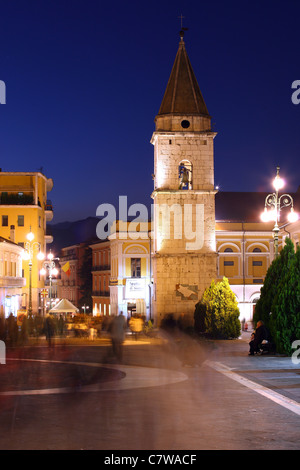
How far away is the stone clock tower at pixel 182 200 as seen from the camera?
4100 centimetres

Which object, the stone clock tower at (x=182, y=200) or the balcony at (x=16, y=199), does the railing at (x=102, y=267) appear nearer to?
the balcony at (x=16, y=199)

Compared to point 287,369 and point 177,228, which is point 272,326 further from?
point 177,228

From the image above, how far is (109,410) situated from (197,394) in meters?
2.67

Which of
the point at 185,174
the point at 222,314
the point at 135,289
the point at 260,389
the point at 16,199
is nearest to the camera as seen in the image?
the point at 260,389

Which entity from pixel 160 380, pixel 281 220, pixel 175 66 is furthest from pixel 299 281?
pixel 281 220

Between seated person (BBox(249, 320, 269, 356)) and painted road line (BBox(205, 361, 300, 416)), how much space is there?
2643mm

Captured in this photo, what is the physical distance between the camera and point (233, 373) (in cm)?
1748

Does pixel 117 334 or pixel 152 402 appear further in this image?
pixel 117 334

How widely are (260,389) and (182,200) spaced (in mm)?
27454

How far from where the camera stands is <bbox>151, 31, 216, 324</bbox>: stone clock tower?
41.0 meters

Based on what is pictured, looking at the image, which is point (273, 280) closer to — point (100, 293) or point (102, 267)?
point (102, 267)

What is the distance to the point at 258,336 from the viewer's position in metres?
22.1

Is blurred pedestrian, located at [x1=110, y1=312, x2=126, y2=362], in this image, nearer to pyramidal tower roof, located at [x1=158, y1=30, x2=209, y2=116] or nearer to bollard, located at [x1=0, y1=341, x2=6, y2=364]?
bollard, located at [x1=0, y1=341, x2=6, y2=364]

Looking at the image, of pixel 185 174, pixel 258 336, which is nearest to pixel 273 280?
pixel 258 336
